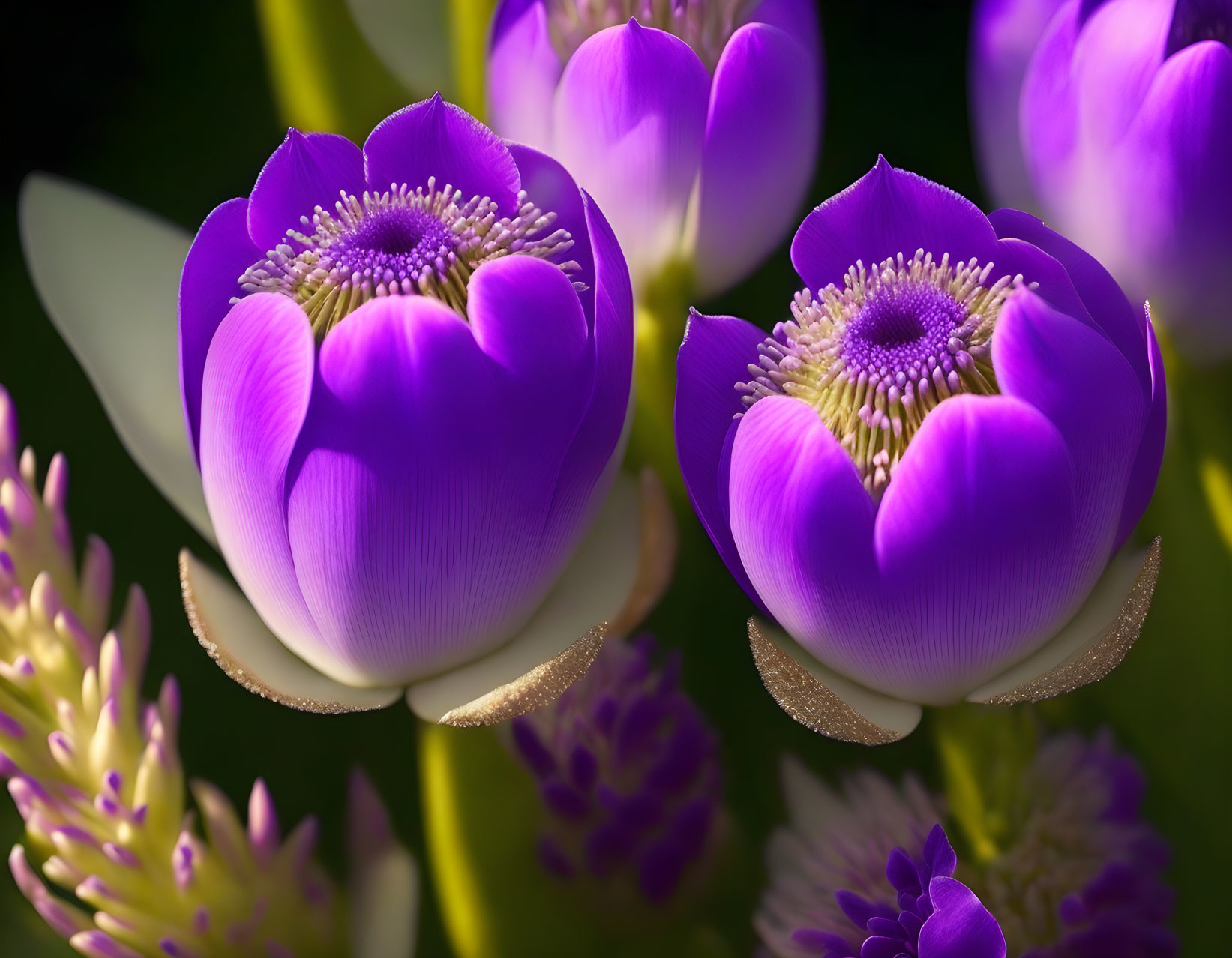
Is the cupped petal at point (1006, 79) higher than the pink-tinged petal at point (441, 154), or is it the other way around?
the pink-tinged petal at point (441, 154)

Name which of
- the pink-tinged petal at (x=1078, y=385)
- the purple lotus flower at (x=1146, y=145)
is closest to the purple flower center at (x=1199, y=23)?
the purple lotus flower at (x=1146, y=145)

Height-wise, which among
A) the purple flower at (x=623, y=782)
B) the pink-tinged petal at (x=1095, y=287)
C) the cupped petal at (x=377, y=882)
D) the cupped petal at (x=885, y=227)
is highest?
the cupped petal at (x=885, y=227)

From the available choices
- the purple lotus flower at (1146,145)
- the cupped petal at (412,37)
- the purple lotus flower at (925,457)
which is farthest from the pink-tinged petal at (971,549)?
the cupped petal at (412,37)

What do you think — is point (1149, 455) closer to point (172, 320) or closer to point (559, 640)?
point (559, 640)

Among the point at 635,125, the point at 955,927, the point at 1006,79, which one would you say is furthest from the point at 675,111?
the point at 955,927

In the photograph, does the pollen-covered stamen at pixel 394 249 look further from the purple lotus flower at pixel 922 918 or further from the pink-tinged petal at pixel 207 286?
the purple lotus flower at pixel 922 918

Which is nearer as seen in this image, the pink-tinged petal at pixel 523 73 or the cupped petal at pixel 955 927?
the cupped petal at pixel 955 927
